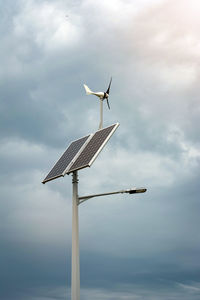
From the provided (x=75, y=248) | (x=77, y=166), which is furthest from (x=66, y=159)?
(x=75, y=248)

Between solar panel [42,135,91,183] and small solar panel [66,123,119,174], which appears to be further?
solar panel [42,135,91,183]

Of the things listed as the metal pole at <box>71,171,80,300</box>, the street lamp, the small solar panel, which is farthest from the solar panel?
the metal pole at <box>71,171,80,300</box>

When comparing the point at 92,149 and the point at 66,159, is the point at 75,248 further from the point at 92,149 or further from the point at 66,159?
the point at 66,159

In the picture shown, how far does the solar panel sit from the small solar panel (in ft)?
2.46

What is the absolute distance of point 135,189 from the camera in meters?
23.5

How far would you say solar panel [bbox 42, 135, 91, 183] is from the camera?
27.9 m

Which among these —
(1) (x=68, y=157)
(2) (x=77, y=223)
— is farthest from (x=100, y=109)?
(2) (x=77, y=223)

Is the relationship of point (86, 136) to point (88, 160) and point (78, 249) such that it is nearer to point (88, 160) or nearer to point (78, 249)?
point (88, 160)

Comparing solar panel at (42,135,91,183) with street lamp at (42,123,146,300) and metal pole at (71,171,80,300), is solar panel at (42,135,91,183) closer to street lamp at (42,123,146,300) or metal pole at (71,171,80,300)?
street lamp at (42,123,146,300)

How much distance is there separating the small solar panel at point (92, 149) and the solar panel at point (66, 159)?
2.46 ft

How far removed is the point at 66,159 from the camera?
95.8 feet

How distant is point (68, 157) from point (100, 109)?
4.29 m

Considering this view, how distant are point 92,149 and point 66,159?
3323 millimetres

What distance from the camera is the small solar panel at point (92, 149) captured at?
25.3 metres
